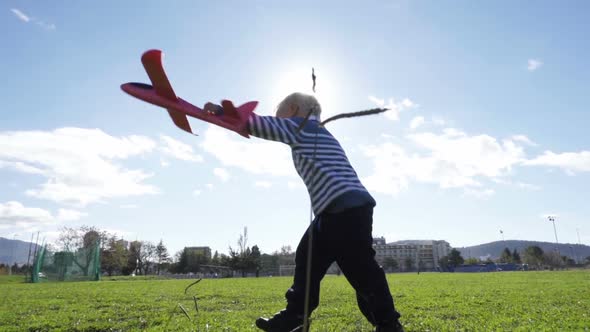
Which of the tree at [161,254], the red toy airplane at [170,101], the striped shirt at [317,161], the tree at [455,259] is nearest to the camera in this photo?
the red toy airplane at [170,101]

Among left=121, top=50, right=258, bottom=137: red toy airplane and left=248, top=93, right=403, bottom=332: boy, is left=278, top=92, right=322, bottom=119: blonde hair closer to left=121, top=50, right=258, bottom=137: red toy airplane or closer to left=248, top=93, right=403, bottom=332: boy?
left=248, top=93, right=403, bottom=332: boy

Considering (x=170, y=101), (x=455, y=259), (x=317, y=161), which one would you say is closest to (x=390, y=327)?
(x=317, y=161)

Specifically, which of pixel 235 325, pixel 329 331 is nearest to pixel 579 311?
pixel 329 331

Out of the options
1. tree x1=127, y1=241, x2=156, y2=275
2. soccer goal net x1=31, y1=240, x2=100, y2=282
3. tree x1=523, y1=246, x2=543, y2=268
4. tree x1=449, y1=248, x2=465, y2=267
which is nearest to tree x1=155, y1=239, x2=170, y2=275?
tree x1=127, y1=241, x2=156, y2=275

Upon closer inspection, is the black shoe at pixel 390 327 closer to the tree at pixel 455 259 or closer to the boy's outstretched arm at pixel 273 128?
the boy's outstretched arm at pixel 273 128

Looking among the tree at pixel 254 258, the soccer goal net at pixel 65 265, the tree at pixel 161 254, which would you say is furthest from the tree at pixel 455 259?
the soccer goal net at pixel 65 265

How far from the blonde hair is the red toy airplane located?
63cm

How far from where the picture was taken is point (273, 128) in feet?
7.55

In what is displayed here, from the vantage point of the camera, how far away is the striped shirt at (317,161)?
7.75ft

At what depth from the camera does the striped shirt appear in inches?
93.0

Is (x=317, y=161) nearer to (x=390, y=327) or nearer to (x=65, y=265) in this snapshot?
(x=390, y=327)

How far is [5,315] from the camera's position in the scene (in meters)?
6.09

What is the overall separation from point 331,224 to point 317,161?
16.3 inches

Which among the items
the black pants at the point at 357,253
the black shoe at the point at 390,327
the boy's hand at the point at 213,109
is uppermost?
the boy's hand at the point at 213,109
